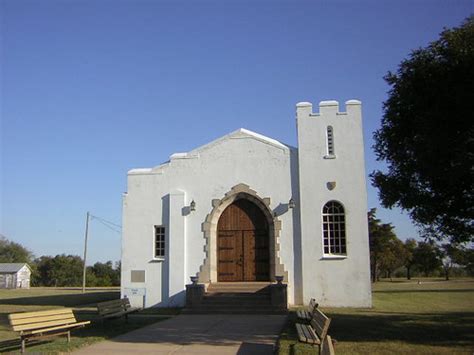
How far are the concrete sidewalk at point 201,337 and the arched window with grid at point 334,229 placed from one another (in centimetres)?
425

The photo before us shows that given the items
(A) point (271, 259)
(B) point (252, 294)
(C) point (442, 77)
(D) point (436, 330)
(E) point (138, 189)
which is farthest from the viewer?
(E) point (138, 189)

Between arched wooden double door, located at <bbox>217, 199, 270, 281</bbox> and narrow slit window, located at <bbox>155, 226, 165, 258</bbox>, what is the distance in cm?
224

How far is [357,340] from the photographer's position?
11.1m

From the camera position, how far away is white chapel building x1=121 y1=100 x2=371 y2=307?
18922 mm

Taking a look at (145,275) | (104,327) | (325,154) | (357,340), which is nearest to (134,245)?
(145,275)

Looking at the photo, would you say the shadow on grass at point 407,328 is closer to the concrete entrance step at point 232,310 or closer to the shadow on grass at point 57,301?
the concrete entrance step at point 232,310

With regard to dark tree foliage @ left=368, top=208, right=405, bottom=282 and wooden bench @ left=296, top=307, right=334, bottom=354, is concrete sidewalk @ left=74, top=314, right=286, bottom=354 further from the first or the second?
dark tree foliage @ left=368, top=208, right=405, bottom=282

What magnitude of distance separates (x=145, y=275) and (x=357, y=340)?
1093 cm

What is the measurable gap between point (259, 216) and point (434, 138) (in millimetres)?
10180

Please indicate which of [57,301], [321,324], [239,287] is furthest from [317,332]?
[57,301]

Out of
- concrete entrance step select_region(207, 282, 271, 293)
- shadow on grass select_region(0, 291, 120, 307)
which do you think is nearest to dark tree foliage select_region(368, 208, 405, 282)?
shadow on grass select_region(0, 291, 120, 307)

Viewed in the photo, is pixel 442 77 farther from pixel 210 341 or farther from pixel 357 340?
pixel 210 341

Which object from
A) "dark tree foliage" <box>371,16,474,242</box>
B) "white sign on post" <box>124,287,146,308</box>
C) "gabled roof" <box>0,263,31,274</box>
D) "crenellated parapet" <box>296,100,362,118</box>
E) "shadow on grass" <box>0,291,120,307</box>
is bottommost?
"shadow on grass" <box>0,291,120,307</box>

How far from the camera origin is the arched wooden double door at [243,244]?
19.7 m
